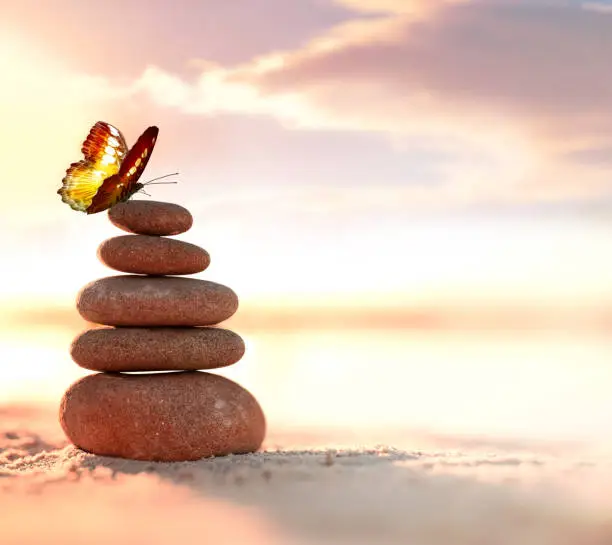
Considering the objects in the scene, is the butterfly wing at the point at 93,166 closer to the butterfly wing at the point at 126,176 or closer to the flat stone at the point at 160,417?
the butterfly wing at the point at 126,176

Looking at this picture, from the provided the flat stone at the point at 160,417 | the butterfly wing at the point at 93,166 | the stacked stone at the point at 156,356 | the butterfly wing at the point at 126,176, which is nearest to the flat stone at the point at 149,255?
the stacked stone at the point at 156,356

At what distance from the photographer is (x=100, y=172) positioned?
1268cm

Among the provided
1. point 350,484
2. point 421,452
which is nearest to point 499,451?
point 421,452

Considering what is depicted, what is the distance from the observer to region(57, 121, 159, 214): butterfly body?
1233 cm

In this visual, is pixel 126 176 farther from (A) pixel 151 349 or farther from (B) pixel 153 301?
(A) pixel 151 349

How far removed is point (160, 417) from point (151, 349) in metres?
0.98

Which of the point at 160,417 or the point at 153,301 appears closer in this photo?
the point at 160,417

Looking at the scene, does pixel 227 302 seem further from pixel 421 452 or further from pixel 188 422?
pixel 421 452

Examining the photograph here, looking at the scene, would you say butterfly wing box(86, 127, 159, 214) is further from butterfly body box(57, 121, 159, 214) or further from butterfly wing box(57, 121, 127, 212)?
butterfly wing box(57, 121, 127, 212)

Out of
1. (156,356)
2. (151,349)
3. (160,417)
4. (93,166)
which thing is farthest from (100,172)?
(160,417)

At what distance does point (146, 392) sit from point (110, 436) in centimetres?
82

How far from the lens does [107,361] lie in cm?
1188

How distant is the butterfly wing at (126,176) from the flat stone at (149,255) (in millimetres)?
568

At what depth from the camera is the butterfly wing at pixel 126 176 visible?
12141 millimetres
